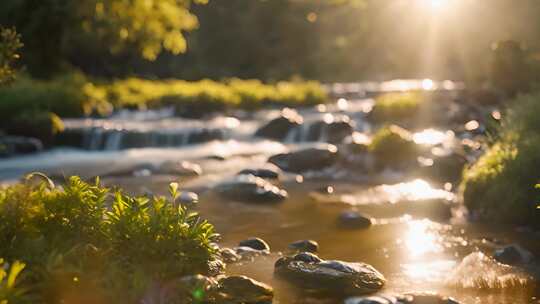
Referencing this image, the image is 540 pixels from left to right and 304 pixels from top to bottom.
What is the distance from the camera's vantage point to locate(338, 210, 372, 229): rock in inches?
448

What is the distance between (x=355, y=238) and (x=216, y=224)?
266 centimetres

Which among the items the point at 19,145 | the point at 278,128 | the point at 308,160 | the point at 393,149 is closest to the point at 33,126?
the point at 19,145

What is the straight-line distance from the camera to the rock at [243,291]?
705cm

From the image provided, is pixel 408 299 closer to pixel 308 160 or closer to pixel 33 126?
pixel 308 160

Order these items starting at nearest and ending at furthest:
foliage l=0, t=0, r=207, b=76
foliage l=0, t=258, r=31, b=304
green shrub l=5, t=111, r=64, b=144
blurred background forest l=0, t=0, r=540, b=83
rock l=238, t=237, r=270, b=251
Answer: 1. foliage l=0, t=258, r=31, b=304
2. rock l=238, t=237, r=270, b=251
3. green shrub l=5, t=111, r=64, b=144
4. foliage l=0, t=0, r=207, b=76
5. blurred background forest l=0, t=0, r=540, b=83

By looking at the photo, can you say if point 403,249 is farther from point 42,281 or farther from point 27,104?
point 27,104

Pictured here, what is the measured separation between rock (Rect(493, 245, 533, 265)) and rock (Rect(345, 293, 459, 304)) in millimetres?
2139

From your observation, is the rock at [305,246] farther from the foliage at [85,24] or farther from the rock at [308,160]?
the foliage at [85,24]

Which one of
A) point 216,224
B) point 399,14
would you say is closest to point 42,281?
point 216,224

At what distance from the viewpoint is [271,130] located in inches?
953

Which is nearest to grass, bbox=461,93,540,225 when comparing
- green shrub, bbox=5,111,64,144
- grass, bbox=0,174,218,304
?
grass, bbox=0,174,218,304

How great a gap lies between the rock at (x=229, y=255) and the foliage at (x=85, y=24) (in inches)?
482

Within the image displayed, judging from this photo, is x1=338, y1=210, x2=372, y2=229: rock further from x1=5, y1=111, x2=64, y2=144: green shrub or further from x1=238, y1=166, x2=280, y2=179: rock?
x1=5, y1=111, x2=64, y2=144: green shrub

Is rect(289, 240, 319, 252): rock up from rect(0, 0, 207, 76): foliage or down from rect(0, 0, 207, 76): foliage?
down
